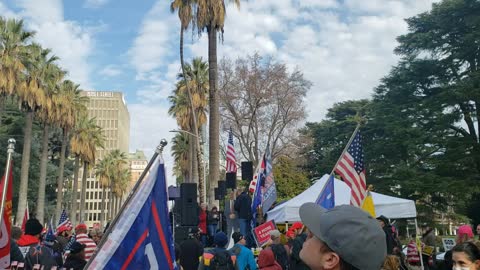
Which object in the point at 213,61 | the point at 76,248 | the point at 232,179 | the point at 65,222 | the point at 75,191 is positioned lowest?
the point at 76,248

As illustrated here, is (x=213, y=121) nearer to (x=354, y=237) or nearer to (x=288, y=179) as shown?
(x=354, y=237)

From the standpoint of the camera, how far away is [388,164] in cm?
3250

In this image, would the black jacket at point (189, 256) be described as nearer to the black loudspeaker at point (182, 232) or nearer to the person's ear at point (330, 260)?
the black loudspeaker at point (182, 232)

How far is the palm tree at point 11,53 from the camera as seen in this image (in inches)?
1100

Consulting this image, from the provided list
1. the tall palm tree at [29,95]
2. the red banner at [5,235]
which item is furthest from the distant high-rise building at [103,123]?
A: the red banner at [5,235]

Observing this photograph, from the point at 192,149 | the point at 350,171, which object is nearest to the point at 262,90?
the point at 192,149

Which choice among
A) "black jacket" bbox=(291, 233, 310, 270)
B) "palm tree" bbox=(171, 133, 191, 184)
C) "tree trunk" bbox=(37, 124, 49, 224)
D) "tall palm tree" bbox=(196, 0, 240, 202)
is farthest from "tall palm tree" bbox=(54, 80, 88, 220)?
"black jacket" bbox=(291, 233, 310, 270)

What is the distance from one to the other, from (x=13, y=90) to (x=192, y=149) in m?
14.5

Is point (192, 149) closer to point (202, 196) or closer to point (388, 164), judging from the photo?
point (202, 196)

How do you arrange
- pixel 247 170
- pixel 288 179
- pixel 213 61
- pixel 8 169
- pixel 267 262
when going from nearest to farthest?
pixel 8 169
pixel 267 262
pixel 247 170
pixel 213 61
pixel 288 179

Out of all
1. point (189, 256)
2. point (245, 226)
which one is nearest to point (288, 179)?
point (245, 226)

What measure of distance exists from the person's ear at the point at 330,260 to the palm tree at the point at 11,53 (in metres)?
29.7

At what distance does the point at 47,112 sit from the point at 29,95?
122 inches

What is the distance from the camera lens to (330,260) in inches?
69.7
